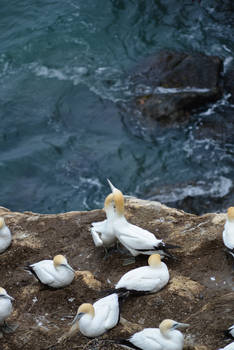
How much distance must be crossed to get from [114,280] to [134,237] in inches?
20.0

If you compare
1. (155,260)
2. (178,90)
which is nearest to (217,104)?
(178,90)

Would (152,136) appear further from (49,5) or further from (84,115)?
(49,5)

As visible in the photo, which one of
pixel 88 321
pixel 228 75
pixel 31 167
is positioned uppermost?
pixel 88 321

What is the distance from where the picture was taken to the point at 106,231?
6758mm

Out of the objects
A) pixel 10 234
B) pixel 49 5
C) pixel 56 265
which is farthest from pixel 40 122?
pixel 56 265

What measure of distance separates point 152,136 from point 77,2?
669 cm

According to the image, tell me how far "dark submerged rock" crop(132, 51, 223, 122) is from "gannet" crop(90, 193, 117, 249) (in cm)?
559

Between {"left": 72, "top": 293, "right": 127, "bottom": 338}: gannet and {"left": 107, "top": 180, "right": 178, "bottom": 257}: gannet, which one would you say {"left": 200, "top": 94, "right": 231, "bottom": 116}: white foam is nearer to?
{"left": 107, "top": 180, "right": 178, "bottom": 257}: gannet

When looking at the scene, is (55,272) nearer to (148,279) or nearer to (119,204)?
(148,279)

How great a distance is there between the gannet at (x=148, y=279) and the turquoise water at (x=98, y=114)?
4418 millimetres

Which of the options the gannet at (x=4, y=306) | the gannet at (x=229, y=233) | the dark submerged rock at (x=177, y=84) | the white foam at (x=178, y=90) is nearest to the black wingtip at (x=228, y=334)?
the gannet at (x=229, y=233)

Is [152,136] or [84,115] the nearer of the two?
[152,136]

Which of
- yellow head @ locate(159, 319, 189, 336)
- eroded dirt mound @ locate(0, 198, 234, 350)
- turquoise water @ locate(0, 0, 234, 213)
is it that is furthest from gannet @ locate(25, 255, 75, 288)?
turquoise water @ locate(0, 0, 234, 213)

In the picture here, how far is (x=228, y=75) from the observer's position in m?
13.1
